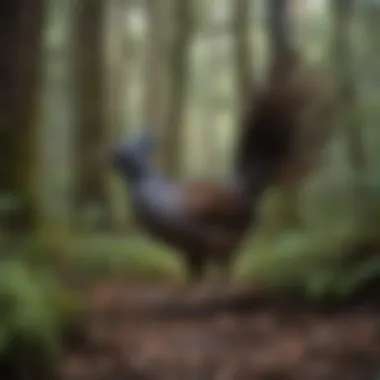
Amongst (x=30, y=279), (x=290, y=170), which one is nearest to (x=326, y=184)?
(x=290, y=170)

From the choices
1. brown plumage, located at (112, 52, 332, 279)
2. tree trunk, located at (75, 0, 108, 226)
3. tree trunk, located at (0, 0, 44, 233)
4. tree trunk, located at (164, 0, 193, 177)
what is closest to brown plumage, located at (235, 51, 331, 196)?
brown plumage, located at (112, 52, 332, 279)

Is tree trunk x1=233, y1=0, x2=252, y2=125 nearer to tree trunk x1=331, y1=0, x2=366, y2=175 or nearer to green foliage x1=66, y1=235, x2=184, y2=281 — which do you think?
tree trunk x1=331, y1=0, x2=366, y2=175

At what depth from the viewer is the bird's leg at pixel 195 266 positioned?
1.26 metres

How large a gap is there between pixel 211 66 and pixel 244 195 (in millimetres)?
212

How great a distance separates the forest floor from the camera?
120 cm

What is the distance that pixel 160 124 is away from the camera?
1274mm

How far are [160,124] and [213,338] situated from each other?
34 centimetres

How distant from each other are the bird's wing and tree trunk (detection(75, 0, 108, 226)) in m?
0.14

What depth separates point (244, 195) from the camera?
1310mm

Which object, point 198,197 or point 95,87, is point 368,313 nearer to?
point 198,197

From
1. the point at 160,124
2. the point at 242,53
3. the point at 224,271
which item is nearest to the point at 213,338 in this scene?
the point at 224,271

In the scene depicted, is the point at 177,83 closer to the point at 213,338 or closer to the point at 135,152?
the point at 135,152

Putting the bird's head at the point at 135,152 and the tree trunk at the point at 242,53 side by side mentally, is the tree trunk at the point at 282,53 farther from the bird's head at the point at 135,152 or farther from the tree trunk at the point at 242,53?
the bird's head at the point at 135,152

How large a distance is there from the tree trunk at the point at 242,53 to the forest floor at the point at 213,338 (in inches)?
12.0
